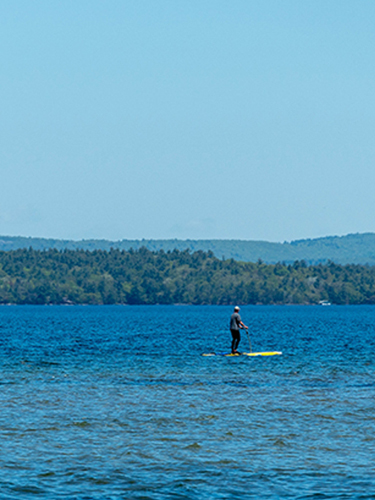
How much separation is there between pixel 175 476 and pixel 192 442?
4.47 metres

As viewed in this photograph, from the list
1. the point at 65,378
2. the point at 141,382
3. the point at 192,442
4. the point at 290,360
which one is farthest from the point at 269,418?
the point at 290,360

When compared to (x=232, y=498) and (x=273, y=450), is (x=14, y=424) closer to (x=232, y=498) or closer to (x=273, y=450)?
(x=273, y=450)

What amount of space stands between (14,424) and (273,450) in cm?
994

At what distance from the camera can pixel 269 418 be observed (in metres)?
30.1

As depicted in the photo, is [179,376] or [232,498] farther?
[179,376]

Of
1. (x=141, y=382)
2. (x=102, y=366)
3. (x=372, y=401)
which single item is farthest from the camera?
(x=102, y=366)

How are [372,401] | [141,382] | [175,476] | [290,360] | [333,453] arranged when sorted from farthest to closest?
[290,360] → [141,382] → [372,401] → [333,453] → [175,476]

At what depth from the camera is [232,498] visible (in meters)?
19.1

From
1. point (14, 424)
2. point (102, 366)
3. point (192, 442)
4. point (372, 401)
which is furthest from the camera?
point (102, 366)

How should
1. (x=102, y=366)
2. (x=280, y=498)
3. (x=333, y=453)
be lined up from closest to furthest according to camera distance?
(x=280, y=498), (x=333, y=453), (x=102, y=366)

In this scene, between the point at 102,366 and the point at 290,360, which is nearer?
the point at 102,366

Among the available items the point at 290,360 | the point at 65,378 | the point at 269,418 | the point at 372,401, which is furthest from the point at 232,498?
the point at 290,360

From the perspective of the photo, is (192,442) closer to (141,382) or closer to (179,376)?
(141,382)

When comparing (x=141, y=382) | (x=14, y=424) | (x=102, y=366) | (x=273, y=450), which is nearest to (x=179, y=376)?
(x=141, y=382)
